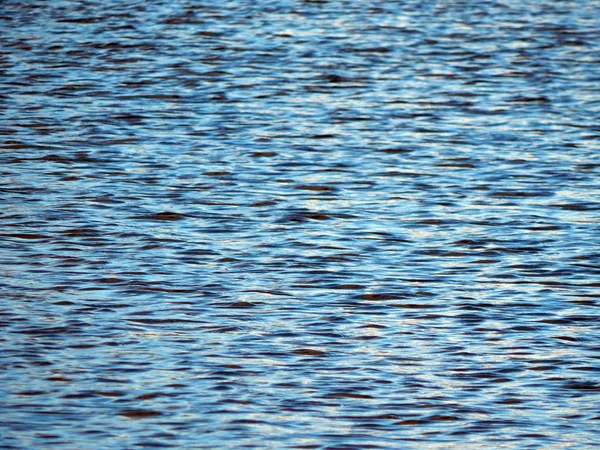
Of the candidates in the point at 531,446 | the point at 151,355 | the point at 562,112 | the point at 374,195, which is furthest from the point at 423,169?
the point at 531,446

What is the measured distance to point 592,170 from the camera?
47.1 feet

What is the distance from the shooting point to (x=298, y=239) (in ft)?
38.9

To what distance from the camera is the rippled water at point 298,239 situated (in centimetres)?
808

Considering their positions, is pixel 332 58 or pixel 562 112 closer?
pixel 562 112

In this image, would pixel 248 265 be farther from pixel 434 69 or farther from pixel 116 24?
pixel 116 24

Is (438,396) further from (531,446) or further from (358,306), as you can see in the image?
(358,306)

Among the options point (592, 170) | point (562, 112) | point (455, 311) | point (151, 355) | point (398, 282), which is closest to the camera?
point (151, 355)

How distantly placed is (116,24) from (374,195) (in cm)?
1045

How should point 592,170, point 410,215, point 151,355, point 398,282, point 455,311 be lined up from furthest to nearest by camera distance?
point 592,170, point 410,215, point 398,282, point 455,311, point 151,355

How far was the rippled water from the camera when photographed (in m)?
8.08

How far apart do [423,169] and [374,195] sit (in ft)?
4.06

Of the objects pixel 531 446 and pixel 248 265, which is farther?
pixel 248 265

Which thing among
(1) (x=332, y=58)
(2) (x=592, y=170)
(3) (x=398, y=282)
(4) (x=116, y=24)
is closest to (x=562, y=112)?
(2) (x=592, y=170)

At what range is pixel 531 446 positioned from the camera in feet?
24.8
